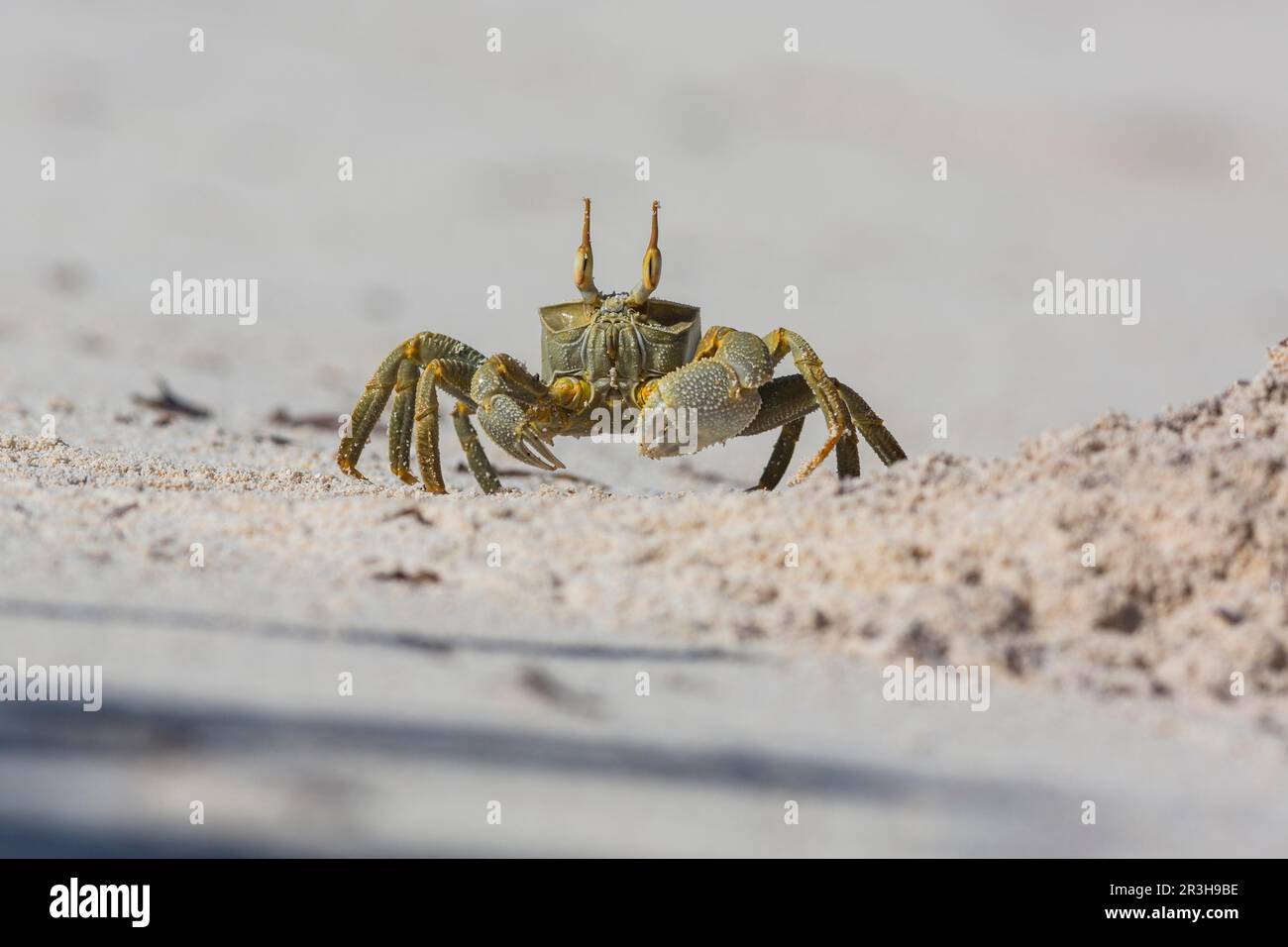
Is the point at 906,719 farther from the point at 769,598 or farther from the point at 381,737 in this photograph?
the point at 381,737

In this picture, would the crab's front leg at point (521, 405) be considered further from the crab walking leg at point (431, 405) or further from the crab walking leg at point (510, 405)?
the crab walking leg at point (431, 405)

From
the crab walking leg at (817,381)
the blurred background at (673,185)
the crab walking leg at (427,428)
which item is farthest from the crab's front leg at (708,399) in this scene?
the blurred background at (673,185)

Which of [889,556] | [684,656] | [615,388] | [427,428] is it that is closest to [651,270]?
[615,388]

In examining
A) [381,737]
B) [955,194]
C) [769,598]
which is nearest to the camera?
[381,737]

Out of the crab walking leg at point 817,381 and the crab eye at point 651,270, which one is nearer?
the crab walking leg at point 817,381
